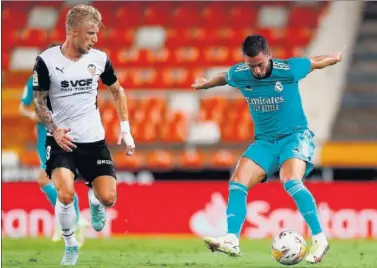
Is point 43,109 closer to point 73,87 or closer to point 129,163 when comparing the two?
point 73,87

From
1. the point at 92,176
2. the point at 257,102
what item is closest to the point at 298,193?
the point at 257,102

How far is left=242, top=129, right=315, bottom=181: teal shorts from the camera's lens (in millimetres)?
8102

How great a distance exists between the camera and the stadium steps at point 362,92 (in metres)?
16.7

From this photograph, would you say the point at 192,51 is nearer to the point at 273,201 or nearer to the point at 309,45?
the point at 309,45

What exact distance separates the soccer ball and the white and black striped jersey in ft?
5.30

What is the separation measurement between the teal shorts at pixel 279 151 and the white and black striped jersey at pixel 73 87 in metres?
1.23

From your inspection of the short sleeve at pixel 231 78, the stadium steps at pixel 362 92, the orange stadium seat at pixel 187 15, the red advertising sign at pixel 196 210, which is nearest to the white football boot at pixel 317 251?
the short sleeve at pixel 231 78

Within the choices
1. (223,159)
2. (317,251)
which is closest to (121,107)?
(317,251)

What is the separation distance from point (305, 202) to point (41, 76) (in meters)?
2.18

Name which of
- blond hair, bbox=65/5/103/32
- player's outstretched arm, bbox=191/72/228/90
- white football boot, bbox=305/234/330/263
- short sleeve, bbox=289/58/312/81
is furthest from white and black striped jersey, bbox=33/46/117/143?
white football boot, bbox=305/234/330/263

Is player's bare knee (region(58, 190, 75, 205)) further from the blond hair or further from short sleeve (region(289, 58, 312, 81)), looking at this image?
short sleeve (region(289, 58, 312, 81))

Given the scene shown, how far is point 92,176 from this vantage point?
8.16 m

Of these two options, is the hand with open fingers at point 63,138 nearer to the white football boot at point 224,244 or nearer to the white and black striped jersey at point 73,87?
the white and black striped jersey at point 73,87

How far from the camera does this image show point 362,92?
17.5 metres
